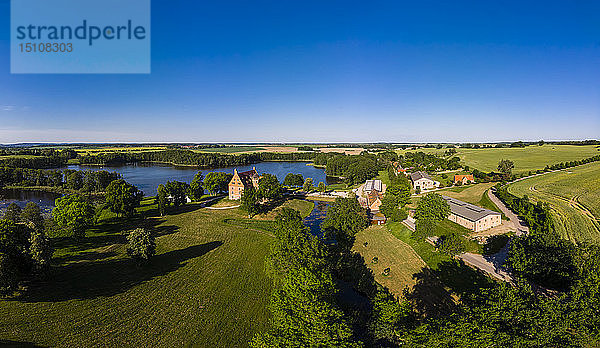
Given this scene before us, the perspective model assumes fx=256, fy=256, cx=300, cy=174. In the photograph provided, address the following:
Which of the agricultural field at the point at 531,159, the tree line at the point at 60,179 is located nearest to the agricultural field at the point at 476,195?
the agricultural field at the point at 531,159

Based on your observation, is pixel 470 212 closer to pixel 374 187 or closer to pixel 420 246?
pixel 420 246

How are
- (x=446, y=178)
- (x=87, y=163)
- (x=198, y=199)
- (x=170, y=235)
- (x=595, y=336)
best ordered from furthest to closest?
(x=87, y=163) → (x=446, y=178) → (x=198, y=199) → (x=170, y=235) → (x=595, y=336)

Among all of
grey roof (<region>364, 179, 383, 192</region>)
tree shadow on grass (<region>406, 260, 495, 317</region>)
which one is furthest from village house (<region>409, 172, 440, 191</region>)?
tree shadow on grass (<region>406, 260, 495, 317</region>)

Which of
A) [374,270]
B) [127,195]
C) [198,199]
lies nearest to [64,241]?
[127,195]

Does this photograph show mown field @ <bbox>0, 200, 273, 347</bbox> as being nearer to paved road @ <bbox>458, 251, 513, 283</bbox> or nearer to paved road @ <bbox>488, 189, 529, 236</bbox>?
paved road @ <bbox>458, 251, 513, 283</bbox>

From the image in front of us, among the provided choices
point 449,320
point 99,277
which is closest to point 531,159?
point 449,320

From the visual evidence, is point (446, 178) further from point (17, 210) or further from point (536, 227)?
point (17, 210)

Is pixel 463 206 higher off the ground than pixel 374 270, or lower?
higher
